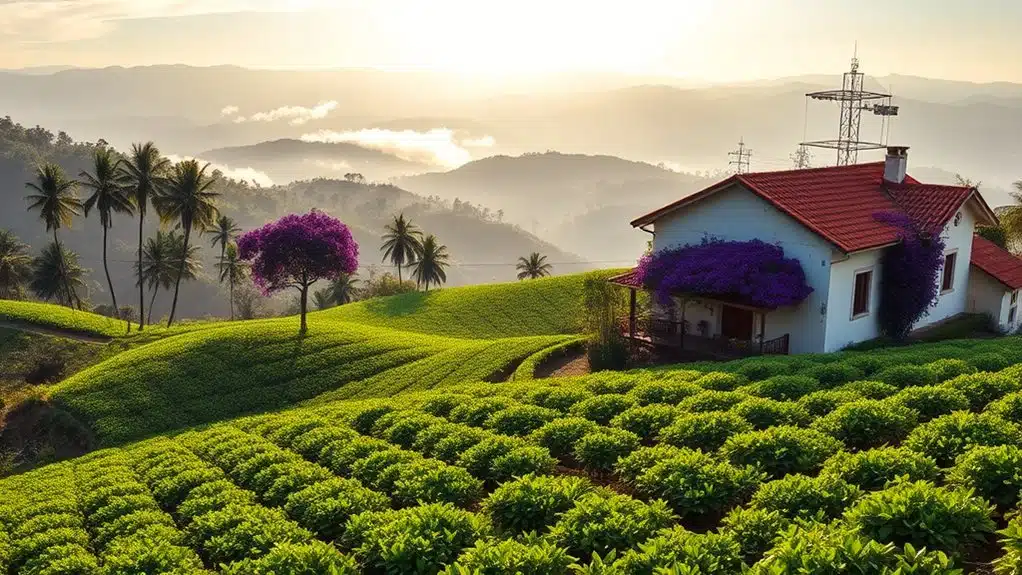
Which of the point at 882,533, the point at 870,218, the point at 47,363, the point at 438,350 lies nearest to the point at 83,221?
the point at 47,363

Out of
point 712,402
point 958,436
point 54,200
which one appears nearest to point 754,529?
point 958,436

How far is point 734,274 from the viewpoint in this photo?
23250mm

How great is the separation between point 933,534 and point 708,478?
2.90 metres

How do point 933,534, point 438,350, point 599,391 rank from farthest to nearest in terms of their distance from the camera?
point 438,350, point 599,391, point 933,534

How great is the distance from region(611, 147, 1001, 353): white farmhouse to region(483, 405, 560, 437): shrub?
10.5m

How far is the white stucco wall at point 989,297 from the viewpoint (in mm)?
29938

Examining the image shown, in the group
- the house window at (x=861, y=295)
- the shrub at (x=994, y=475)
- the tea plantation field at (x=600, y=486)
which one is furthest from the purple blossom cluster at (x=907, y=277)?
the shrub at (x=994, y=475)

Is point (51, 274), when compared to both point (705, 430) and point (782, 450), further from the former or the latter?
point (782, 450)

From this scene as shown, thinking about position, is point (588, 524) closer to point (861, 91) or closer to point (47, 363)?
point (47, 363)

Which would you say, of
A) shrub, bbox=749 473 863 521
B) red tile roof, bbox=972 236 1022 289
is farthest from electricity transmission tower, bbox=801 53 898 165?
shrub, bbox=749 473 863 521

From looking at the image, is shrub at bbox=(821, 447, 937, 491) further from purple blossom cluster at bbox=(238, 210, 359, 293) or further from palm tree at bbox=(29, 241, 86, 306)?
palm tree at bbox=(29, 241, 86, 306)

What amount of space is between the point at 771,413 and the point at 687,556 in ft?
19.7

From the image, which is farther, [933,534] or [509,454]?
[509,454]

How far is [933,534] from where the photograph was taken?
790 centimetres
